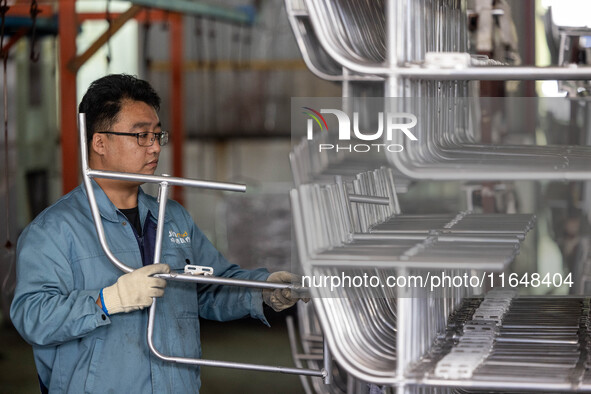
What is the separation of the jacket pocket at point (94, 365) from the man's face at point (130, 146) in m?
0.59

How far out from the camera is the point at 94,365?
2678 mm

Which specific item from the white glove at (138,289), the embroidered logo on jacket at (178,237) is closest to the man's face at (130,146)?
the embroidered logo on jacket at (178,237)

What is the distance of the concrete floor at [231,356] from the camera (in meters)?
6.45

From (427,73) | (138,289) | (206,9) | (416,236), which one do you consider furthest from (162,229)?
(206,9)

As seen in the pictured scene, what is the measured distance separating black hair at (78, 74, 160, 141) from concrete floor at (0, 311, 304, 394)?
3.78 metres

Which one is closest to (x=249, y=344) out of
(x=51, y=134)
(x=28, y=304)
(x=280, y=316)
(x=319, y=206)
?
(x=280, y=316)

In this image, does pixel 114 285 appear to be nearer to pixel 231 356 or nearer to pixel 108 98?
pixel 108 98

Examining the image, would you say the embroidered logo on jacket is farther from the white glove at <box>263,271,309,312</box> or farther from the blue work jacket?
the white glove at <box>263,271,309,312</box>

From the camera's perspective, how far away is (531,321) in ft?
8.67

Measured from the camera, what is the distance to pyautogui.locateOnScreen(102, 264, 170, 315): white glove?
2459 mm

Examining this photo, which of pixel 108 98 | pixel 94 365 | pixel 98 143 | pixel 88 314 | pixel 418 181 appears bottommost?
pixel 94 365

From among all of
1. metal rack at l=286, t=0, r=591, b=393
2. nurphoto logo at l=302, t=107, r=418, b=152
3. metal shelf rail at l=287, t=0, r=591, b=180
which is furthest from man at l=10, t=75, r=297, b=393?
metal shelf rail at l=287, t=0, r=591, b=180

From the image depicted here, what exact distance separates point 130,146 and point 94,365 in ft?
2.40

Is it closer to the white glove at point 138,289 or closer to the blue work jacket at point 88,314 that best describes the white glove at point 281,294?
the blue work jacket at point 88,314
